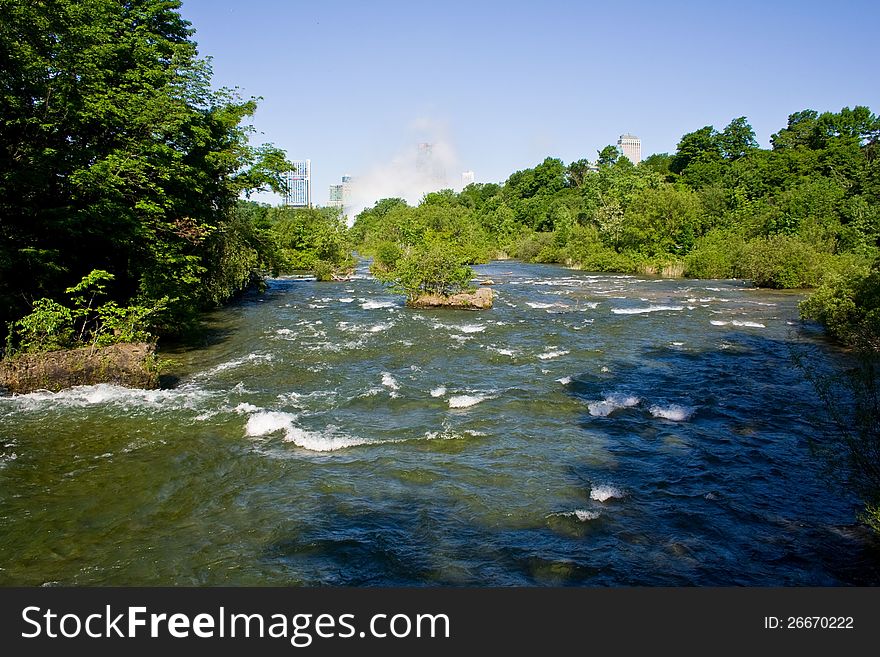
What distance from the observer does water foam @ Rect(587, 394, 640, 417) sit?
12531mm

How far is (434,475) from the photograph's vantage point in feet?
30.5

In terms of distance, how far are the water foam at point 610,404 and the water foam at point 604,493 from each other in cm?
370

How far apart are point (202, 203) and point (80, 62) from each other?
883 centimetres

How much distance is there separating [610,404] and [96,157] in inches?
602

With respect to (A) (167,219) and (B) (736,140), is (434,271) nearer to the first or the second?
(A) (167,219)

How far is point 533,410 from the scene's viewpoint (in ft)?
41.7

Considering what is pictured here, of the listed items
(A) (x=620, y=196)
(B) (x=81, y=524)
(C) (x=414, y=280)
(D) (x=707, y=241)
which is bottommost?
(B) (x=81, y=524)

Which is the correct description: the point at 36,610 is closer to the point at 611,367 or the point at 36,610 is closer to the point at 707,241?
the point at 611,367

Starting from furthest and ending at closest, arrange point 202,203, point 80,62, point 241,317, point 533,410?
point 241,317 → point 202,203 → point 80,62 → point 533,410

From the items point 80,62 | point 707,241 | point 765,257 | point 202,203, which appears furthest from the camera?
point 707,241

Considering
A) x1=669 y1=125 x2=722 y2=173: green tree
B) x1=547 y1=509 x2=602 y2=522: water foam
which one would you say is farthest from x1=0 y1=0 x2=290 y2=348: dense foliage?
x1=669 y1=125 x2=722 y2=173: green tree

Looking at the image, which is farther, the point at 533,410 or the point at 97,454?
the point at 533,410

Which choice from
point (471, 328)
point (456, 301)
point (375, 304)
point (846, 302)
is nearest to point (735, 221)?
point (456, 301)

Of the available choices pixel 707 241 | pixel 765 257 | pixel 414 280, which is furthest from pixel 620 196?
pixel 414 280
